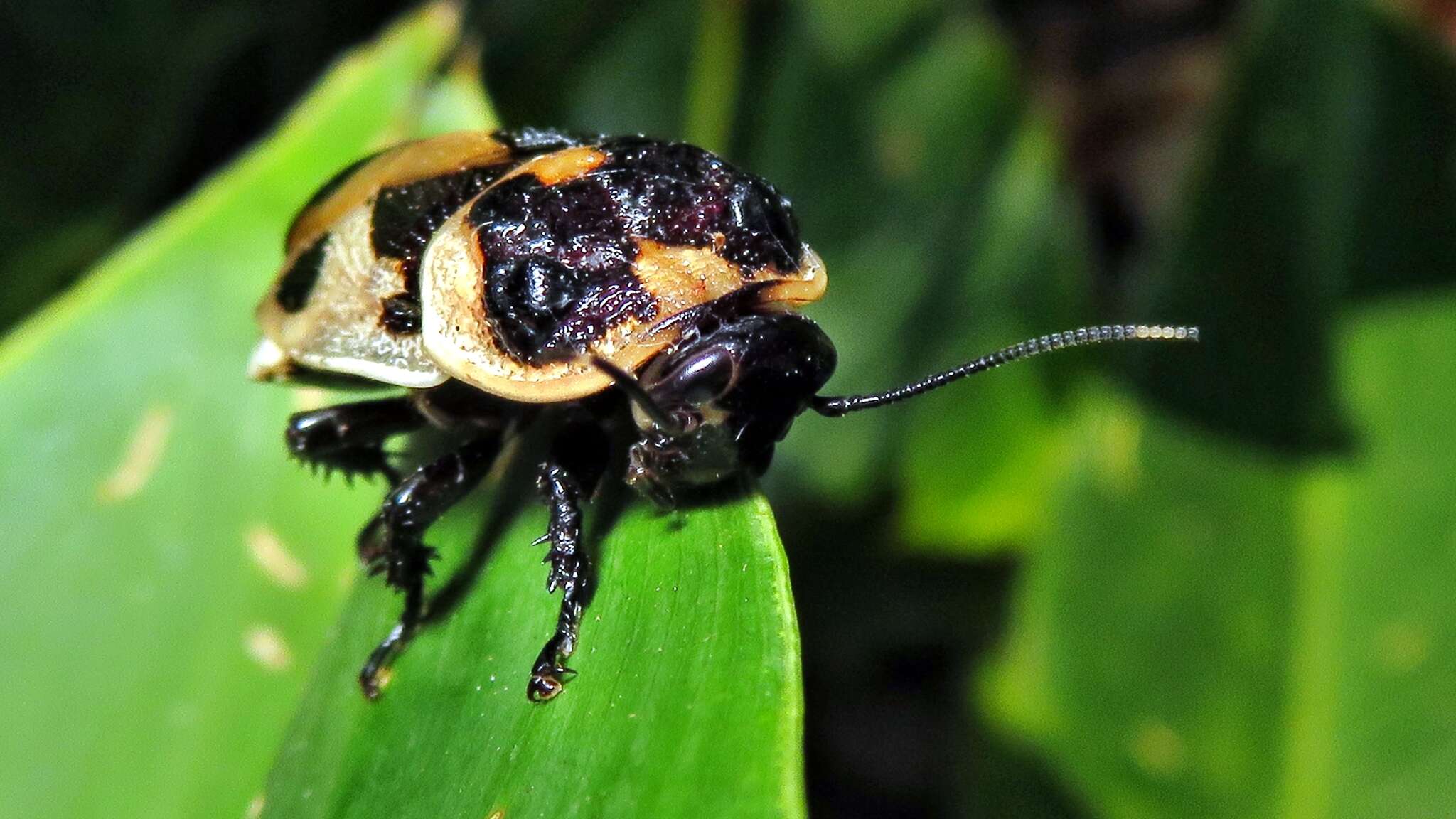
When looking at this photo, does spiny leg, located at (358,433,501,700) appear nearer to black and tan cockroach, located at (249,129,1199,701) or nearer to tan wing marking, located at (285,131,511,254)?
black and tan cockroach, located at (249,129,1199,701)

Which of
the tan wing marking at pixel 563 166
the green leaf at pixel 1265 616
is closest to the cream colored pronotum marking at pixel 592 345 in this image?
the tan wing marking at pixel 563 166

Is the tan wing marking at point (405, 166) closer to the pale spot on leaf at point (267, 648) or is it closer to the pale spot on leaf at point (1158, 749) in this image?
the pale spot on leaf at point (267, 648)

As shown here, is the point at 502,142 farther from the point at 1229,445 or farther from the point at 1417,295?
the point at 1417,295

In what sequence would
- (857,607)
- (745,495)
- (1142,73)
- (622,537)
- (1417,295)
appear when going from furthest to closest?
(1142,73)
(857,607)
(1417,295)
(622,537)
(745,495)

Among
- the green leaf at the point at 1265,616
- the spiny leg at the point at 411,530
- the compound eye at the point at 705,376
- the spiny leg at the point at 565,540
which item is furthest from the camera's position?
the green leaf at the point at 1265,616

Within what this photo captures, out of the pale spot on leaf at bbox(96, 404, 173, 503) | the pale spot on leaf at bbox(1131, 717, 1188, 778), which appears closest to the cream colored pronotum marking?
the pale spot on leaf at bbox(96, 404, 173, 503)

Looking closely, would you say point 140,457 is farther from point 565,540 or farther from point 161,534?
point 565,540

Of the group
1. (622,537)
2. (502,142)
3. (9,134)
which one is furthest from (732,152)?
(9,134)
